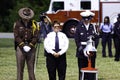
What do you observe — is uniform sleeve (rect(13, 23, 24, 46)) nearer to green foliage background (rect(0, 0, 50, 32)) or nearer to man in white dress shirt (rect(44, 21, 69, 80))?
man in white dress shirt (rect(44, 21, 69, 80))

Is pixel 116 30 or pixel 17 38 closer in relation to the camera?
pixel 17 38

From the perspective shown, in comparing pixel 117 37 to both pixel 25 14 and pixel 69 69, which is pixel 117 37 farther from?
pixel 25 14

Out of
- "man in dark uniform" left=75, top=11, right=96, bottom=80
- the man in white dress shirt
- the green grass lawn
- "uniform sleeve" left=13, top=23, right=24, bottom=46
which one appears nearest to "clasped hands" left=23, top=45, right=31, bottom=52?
"uniform sleeve" left=13, top=23, right=24, bottom=46

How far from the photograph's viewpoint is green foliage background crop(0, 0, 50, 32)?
1698 inches

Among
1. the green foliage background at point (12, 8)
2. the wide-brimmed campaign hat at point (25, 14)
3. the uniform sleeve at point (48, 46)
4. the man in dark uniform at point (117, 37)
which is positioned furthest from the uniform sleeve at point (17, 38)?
the green foliage background at point (12, 8)

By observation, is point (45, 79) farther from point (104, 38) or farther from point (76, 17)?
point (76, 17)

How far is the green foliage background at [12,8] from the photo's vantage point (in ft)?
141

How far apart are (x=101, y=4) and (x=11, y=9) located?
538 inches

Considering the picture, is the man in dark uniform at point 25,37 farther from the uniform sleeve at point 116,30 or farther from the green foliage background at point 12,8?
the green foliage background at point 12,8

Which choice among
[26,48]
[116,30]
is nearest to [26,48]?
[26,48]

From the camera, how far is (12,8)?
4591cm

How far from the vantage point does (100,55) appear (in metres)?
22.9

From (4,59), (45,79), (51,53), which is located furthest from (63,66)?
(4,59)

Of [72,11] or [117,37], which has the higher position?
[72,11]
